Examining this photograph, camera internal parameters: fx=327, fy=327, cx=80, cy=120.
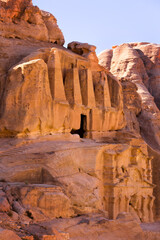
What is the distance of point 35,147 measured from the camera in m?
15.9

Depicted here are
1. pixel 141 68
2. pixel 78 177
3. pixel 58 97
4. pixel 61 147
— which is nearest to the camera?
pixel 78 177

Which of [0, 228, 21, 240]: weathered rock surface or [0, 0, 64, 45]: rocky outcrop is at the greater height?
[0, 0, 64, 45]: rocky outcrop

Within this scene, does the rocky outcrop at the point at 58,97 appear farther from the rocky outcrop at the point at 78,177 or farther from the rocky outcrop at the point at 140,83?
the rocky outcrop at the point at 140,83

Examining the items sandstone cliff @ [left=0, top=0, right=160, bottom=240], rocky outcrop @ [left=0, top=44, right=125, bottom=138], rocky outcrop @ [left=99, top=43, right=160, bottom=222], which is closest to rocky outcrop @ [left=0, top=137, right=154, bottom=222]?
sandstone cliff @ [left=0, top=0, right=160, bottom=240]

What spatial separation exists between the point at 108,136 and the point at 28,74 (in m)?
9.07

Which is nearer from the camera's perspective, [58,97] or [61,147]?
[61,147]

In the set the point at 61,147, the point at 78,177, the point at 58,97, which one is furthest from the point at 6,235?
the point at 58,97

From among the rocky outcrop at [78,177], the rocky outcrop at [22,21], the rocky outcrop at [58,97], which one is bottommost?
the rocky outcrop at [78,177]

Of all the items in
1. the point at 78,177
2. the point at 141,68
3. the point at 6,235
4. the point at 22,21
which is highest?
the point at 141,68

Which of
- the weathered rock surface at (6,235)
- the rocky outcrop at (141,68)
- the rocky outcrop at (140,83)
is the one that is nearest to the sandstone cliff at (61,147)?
the weathered rock surface at (6,235)

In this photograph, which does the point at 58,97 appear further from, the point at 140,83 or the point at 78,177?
the point at 140,83

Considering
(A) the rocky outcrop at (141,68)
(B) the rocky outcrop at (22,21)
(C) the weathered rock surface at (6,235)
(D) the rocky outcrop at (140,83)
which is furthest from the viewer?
(A) the rocky outcrop at (141,68)

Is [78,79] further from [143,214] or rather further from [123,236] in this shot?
[123,236]

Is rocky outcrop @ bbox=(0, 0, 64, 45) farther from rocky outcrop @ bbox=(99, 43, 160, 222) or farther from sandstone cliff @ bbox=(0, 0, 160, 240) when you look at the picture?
rocky outcrop @ bbox=(99, 43, 160, 222)
